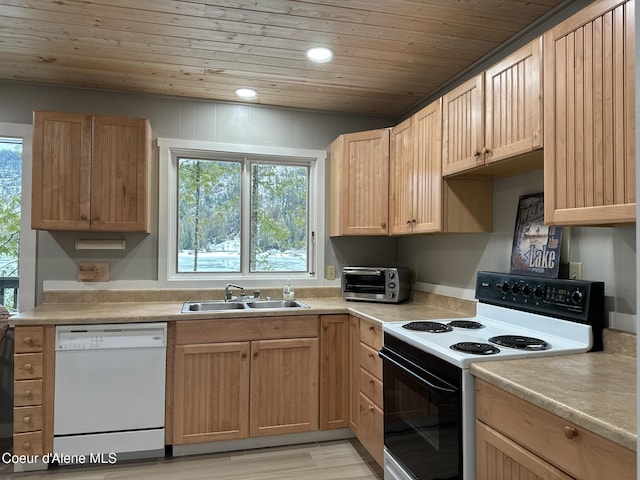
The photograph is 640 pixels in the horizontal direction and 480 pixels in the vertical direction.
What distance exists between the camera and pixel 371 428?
2.44 m

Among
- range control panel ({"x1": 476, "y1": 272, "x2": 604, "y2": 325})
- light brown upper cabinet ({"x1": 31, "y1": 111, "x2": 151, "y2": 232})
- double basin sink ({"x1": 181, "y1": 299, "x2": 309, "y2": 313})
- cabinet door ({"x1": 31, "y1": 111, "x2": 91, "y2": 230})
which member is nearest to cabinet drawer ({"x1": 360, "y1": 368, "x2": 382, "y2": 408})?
double basin sink ({"x1": 181, "y1": 299, "x2": 309, "y2": 313})

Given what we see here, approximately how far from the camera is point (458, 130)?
7.32ft

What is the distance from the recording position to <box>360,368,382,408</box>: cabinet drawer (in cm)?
235

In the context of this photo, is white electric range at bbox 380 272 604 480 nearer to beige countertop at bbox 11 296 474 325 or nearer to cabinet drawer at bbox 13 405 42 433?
beige countertop at bbox 11 296 474 325

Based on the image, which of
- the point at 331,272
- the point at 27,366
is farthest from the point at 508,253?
the point at 27,366

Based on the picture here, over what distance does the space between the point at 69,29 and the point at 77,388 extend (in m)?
1.97

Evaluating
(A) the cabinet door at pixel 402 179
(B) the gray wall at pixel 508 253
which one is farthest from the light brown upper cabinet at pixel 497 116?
(A) the cabinet door at pixel 402 179

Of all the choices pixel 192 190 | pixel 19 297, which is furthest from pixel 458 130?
pixel 19 297

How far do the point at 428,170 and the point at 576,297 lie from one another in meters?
1.10

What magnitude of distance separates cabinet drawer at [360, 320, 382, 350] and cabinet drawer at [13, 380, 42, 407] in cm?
188

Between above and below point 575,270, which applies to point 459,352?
below

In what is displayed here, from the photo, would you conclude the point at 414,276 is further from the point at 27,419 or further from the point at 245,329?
the point at 27,419

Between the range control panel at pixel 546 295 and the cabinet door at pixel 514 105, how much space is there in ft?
1.97

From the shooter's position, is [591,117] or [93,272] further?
[93,272]
